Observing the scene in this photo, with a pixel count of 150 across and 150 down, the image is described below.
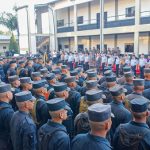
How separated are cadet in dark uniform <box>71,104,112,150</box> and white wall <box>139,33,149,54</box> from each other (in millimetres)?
19788

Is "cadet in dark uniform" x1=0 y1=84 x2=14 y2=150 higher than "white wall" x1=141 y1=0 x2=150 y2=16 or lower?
lower

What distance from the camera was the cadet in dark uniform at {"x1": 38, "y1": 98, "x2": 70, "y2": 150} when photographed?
127 inches

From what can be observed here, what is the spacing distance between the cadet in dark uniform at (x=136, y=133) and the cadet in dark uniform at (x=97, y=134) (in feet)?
1.67

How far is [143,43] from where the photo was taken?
22016 millimetres

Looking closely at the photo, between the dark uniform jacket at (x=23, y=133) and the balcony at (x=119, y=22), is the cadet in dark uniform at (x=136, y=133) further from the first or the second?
the balcony at (x=119, y=22)

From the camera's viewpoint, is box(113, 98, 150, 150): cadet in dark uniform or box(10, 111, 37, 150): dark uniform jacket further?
box(10, 111, 37, 150): dark uniform jacket

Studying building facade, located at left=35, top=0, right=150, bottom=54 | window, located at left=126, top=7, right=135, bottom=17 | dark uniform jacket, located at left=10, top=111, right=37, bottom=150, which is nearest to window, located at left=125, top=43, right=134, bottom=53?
building facade, located at left=35, top=0, right=150, bottom=54

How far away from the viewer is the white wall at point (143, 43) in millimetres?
21659

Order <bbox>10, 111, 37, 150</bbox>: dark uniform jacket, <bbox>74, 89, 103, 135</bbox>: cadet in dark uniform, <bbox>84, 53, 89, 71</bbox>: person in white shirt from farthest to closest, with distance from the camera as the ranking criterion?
<bbox>84, 53, 89, 71</bbox>: person in white shirt
<bbox>74, 89, 103, 135</bbox>: cadet in dark uniform
<bbox>10, 111, 37, 150</bbox>: dark uniform jacket

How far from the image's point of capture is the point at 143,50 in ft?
72.4

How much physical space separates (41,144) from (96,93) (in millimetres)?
1298

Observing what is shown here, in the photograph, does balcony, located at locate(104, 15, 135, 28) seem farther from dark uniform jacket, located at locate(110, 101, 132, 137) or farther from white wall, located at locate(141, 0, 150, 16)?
dark uniform jacket, located at locate(110, 101, 132, 137)

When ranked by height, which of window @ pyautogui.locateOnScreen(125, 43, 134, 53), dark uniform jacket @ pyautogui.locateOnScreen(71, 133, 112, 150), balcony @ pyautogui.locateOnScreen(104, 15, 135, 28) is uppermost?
balcony @ pyautogui.locateOnScreen(104, 15, 135, 28)

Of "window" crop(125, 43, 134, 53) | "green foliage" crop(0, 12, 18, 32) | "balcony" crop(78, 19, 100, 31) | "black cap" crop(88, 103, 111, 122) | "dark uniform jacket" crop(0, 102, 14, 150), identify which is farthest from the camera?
"green foliage" crop(0, 12, 18, 32)
